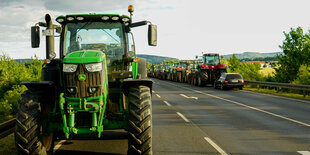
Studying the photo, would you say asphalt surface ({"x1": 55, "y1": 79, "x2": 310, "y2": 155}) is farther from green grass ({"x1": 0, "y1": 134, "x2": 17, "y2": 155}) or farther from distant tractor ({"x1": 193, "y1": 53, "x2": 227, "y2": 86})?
distant tractor ({"x1": 193, "y1": 53, "x2": 227, "y2": 86})

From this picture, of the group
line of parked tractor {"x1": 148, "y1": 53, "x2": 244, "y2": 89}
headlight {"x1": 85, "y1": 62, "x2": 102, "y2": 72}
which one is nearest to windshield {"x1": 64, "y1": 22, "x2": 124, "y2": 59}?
headlight {"x1": 85, "y1": 62, "x2": 102, "y2": 72}

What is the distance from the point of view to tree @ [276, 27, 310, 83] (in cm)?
4679

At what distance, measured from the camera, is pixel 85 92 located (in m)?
5.23

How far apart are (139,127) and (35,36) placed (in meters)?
3.01

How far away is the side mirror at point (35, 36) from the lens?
6.31 meters

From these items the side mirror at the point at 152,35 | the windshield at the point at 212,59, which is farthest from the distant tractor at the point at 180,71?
the side mirror at the point at 152,35

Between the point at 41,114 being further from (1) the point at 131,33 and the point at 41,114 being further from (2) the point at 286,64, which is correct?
(2) the point at 286,64

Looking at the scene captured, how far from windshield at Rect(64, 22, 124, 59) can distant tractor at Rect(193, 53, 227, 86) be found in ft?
80.8

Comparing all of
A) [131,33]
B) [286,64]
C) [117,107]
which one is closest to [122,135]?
[117,107]

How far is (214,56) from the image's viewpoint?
3188 centimetres

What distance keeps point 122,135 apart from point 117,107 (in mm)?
2129

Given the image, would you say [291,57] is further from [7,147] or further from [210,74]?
[7,147]

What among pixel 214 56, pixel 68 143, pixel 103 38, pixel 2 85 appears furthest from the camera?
pixel 214 56

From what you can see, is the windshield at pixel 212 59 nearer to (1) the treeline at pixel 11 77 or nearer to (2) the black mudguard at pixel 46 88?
(1) the treeline at pixel 11 77
